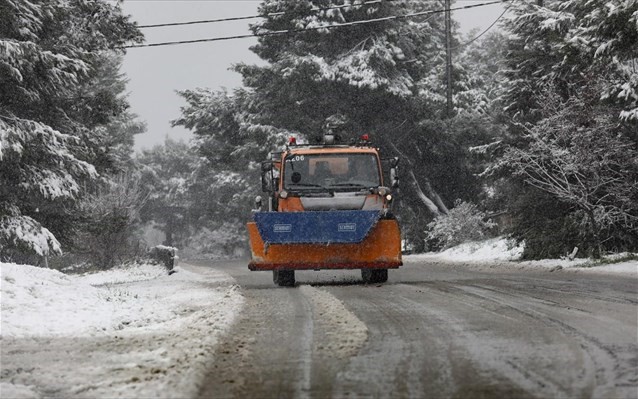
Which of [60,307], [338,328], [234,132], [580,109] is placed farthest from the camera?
[234,132]

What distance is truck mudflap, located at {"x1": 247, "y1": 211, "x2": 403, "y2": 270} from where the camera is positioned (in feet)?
46.1

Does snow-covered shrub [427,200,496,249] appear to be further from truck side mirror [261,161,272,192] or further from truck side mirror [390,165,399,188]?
truck side mirror [261,161,272,192]

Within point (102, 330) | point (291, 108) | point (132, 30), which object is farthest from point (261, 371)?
point (291, 108)

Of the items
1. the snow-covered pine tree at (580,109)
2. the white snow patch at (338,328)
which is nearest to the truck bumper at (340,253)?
the white snow patch at (338,328)

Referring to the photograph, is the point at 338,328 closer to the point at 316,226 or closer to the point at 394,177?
the point at 316,226

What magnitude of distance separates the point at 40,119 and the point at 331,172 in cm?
860

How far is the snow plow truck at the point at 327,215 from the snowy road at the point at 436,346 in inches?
97.7

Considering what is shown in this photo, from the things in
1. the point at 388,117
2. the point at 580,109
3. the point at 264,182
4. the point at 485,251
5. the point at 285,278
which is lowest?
the point at 285,278

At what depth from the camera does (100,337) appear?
8.21m

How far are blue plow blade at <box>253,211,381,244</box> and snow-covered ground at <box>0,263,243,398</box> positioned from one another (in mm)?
1419

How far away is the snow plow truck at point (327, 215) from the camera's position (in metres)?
14.1

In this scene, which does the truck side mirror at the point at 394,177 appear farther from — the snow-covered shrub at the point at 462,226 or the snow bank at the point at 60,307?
the snow-covered shrub at the point at 462,226

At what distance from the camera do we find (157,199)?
7631 centimetres

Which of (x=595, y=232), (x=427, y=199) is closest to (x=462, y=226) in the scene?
(x=427, y=199)
